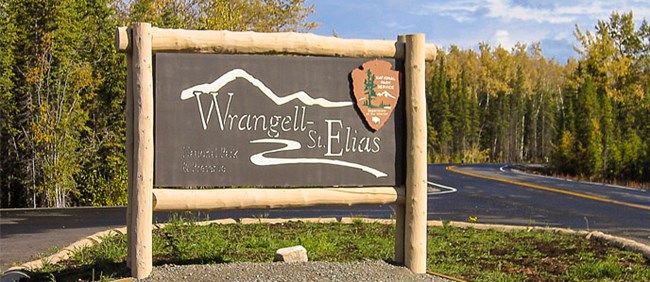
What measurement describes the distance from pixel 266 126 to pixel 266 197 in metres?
0.72

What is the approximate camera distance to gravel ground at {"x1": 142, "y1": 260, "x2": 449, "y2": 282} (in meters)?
6.82

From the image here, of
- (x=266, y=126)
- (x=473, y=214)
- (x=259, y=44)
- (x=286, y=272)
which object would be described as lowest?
(x=473, y=214)

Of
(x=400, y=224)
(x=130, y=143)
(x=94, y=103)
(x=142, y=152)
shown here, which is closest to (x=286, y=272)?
(x=400, y=224)

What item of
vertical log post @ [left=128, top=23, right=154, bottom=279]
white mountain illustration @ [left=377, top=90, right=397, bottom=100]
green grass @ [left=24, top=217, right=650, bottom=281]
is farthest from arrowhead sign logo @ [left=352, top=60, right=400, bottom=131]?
vertical log post @ [left=128, top=23, right=154, bottom=279]

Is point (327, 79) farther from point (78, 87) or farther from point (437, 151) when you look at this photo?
point (437, 151)

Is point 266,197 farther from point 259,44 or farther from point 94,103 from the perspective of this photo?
point 94,103

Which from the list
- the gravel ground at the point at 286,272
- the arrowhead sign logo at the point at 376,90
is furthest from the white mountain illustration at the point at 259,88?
the gravel ground at the point at 286,272

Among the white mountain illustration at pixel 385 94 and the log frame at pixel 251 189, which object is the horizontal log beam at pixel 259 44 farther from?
the white mountain illustration at pixel 385 94

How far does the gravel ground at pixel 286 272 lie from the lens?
22.4 ft

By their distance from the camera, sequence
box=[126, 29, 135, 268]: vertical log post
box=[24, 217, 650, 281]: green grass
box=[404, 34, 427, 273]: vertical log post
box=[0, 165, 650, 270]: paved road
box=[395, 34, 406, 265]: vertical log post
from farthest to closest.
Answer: box=[0, 165, 650, 270]: paved road < box=[24, 217, 650, 281]: green grass < box=[395, 34, 406, 265]: vertical log post < box=[404, 34, 427, 273]: vertical log post < box=[126, 29, 135, 268]: vertical log post

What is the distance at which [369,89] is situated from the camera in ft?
24.9

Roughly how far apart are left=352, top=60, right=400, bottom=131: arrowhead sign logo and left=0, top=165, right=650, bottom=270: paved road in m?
4.93

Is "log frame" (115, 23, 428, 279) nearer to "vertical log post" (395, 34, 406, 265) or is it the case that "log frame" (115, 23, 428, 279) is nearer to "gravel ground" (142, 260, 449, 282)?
"vertical log post" (395, 34, 406, 265)

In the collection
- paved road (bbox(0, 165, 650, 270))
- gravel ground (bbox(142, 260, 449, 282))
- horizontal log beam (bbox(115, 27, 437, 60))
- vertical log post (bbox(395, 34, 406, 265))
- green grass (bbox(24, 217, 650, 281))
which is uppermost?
horizontal log beam (bbox(115, 27, 437, 60))
